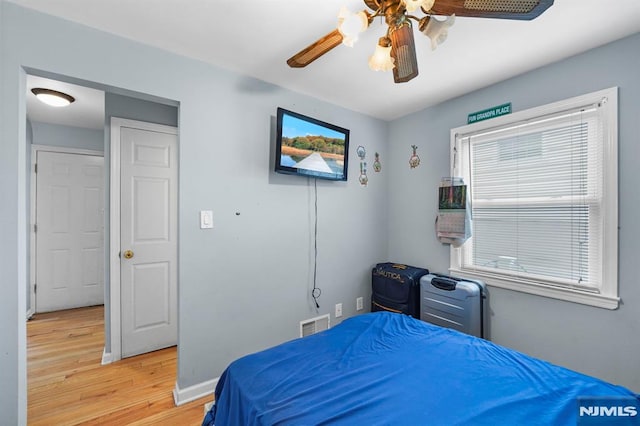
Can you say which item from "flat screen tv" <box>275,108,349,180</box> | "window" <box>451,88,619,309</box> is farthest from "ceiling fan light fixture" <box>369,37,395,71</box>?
"window" <box>451,88,619,309</box>

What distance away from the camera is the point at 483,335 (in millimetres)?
2275

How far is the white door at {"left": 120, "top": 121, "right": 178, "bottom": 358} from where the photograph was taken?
253 cm

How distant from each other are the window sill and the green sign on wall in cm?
135

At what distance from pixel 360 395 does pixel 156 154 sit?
2722mm

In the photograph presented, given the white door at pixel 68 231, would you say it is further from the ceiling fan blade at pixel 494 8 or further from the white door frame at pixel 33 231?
the ceiling fan blade at pixel 494 8

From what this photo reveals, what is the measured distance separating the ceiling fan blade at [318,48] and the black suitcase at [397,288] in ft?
6.62

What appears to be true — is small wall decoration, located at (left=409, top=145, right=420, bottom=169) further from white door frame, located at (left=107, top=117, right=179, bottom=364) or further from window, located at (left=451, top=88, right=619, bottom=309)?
white door frame, located at (left=107, top=117, right=179, bottom=364)

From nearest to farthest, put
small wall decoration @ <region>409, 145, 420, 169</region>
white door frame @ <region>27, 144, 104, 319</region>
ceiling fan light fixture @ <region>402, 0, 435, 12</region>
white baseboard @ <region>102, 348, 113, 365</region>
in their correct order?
1. ceiling fan light fixture @ <region>402, 0, 435, 12</region>
2. white baseboard @ <region>102, 348, 113, 365</region>
3. small wall decoration @ <region>409, 145, 420, 169</region>
4. white door frame @ <region>27, 144, 104, 319</region>

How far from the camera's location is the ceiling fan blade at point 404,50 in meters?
1.20

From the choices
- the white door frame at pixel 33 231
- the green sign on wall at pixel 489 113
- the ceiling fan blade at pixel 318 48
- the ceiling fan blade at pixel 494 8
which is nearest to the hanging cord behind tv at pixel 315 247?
the ceiling fan blade at pixel 318 48

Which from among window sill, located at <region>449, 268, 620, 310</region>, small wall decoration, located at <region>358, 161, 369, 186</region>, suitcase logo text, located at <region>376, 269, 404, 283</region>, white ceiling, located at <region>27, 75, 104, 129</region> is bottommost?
suitcase logo text, located at <region>376, 269, 404, 283</region>

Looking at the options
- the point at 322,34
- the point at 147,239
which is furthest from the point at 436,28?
the point at 147,239

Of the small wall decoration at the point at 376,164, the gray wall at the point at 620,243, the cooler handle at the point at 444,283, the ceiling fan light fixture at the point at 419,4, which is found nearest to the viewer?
the ceiling fan light fixture at the point at 419,4

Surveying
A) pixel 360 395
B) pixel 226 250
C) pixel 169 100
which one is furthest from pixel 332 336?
pixel 169 100
